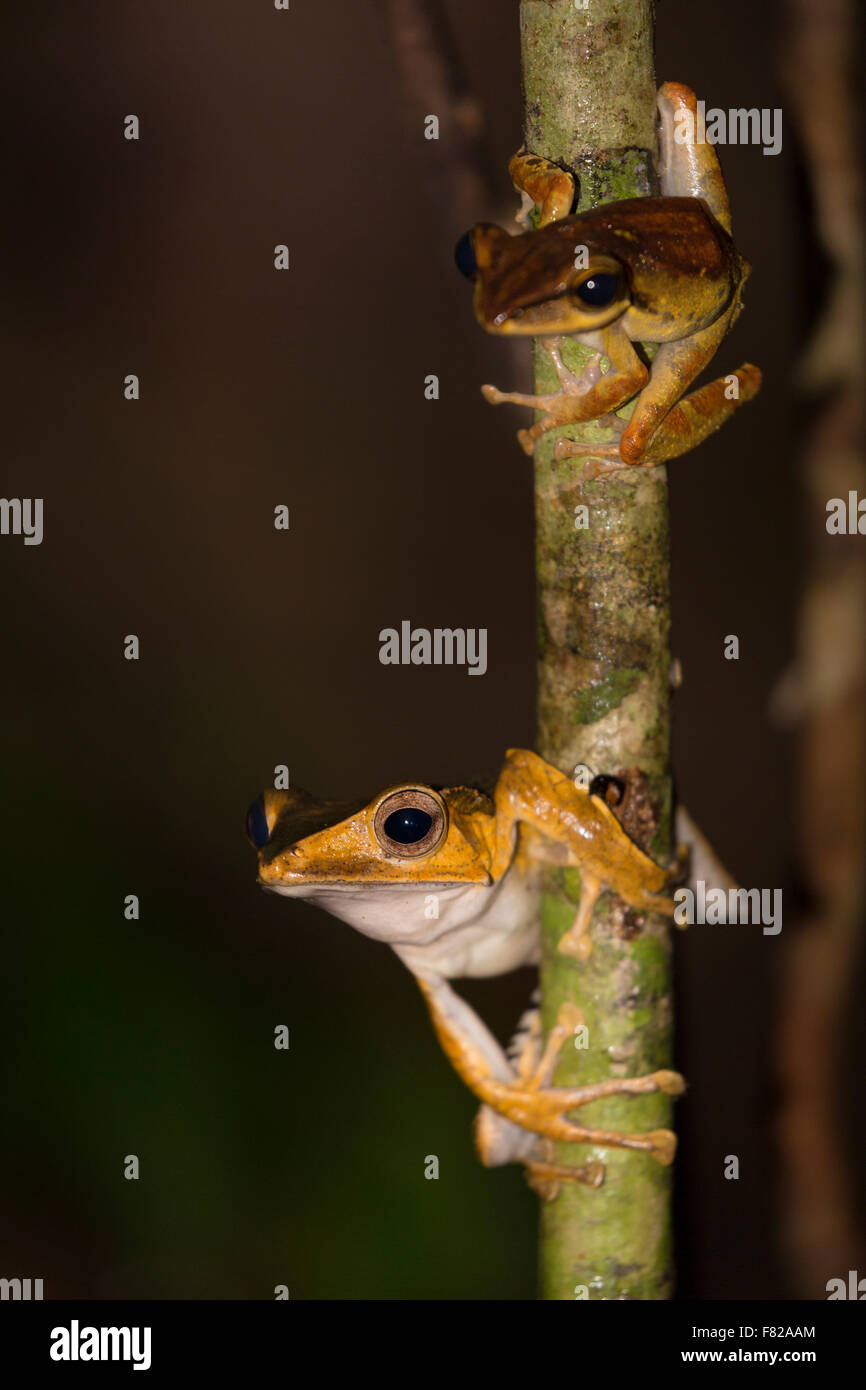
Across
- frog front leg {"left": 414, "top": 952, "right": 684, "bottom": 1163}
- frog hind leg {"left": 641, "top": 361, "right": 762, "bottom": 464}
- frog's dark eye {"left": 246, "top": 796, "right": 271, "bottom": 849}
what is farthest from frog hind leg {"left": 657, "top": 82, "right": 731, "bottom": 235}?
frog front leg {"left": 414, "top": 952, "right": 684, "bottom": 1163}

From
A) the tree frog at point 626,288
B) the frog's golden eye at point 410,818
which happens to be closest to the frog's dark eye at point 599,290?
the tree frog at point 626,288

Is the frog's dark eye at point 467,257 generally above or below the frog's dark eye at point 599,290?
above

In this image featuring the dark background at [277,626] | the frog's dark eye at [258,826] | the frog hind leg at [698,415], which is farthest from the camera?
the dark background at [277,626]

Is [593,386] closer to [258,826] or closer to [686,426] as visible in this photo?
[686,426]
